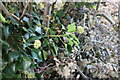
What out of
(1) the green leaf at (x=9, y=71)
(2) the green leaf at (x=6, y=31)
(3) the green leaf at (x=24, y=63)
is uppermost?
(2) the green leaf at (x=6, y=31)

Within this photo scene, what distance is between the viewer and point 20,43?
0.59 meters

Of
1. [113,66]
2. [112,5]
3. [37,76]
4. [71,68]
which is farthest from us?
[112,5]

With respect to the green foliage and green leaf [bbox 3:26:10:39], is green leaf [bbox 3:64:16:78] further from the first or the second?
green leaf [bbox 3:26:10:39]

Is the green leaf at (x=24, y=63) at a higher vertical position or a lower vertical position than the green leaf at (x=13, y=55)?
lower

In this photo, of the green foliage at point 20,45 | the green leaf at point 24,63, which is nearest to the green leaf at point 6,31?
the green foliage at point 20,45

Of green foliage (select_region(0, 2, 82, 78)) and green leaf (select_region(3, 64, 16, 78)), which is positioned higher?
green foliage (select_region(0, 2, 82, 78))

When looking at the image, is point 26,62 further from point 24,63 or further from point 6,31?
point 6,31

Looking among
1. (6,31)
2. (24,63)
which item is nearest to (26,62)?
(24,63)

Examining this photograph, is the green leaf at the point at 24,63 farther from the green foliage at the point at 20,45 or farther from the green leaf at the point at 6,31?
the green leaf at the point at 6,31

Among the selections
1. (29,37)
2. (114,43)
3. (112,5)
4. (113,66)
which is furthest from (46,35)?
(112,5)

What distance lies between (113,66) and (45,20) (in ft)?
1.85

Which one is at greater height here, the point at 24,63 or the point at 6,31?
the point at 6,31

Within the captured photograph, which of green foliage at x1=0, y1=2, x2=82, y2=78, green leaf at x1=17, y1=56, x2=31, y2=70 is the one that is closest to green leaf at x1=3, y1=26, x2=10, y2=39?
green foliage at x1=0, y1=2, x2=82, y2=78

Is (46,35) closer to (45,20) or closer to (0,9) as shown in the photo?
(45,20)
